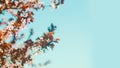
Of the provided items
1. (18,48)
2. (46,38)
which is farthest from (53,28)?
(18,48)

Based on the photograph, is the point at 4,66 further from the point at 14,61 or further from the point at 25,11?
the point at 25,11

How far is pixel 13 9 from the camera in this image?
1234cm

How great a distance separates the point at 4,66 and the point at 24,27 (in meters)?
1.37

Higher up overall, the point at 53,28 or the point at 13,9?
the point at 13,9

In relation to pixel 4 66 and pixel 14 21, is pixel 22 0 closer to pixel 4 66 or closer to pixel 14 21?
pixel 14 21

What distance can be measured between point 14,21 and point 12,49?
927 millimetres

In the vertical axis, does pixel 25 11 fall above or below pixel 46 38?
above

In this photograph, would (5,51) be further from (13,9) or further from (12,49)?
(13,9)

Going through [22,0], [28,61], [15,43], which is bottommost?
[28,61]

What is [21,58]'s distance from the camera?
11.9m

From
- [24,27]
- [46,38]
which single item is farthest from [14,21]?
[46,38]

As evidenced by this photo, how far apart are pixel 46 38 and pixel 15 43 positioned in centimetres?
103

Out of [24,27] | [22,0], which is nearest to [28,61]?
[24,27]

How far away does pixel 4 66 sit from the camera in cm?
1200
